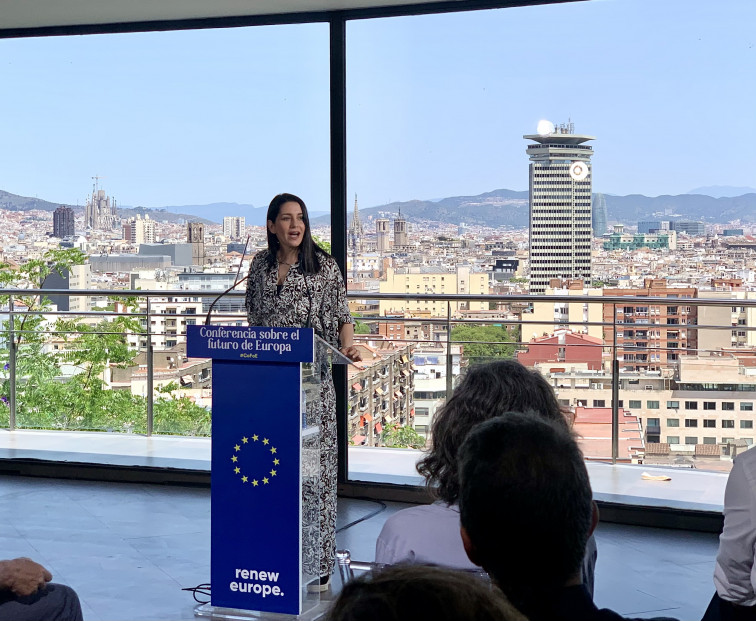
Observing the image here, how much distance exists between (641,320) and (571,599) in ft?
13.1

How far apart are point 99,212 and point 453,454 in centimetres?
Result: 447

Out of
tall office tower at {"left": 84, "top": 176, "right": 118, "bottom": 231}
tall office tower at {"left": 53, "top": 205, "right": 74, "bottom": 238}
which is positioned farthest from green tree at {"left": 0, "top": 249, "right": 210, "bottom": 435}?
tall office tower at {"left": 84, "top": 176, "right": 118, "bottom": 231}

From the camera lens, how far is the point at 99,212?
573 centimetres

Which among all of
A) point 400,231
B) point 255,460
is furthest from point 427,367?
point 255,460

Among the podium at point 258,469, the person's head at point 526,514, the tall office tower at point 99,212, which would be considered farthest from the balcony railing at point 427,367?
the person's head at point 526,514

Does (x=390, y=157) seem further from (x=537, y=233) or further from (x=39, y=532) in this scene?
(x=39, y=532)

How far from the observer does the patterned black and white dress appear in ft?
11.6

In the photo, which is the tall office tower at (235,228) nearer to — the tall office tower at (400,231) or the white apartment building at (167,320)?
the white apartment building at (167,320)

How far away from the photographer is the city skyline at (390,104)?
4578 millimetres

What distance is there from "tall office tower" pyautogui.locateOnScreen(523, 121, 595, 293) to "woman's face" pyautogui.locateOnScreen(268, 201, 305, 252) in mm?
1744

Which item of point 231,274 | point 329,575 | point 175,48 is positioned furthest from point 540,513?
point 175,48

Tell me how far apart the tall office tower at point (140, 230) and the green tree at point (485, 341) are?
2017mm

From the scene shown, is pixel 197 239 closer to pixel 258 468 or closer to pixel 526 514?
pixel 258 468

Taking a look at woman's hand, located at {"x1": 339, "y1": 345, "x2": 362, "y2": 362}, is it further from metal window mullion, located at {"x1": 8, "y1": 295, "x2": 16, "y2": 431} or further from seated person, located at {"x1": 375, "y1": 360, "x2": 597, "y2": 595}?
metal window mullion, located at {"x1": 8, "y1": 295, "x2": 16, "y2": 431}
